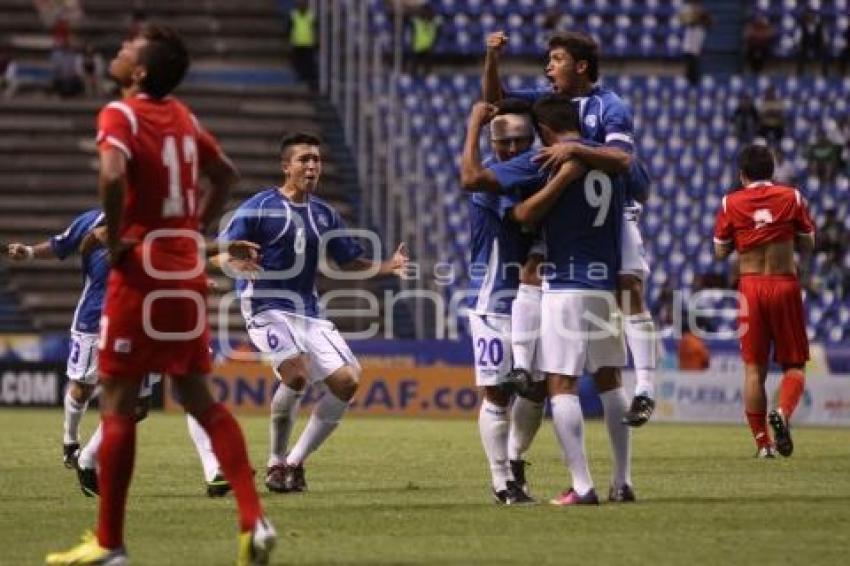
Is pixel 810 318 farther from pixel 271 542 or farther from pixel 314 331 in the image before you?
pixel 271 542

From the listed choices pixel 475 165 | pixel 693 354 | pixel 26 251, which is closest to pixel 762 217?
pixel 475 165

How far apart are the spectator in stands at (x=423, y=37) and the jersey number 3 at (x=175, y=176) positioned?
25846 mm

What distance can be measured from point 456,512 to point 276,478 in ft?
7.59

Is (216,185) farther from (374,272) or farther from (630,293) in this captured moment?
(630,293)

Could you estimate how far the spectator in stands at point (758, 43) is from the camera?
36.2 meters

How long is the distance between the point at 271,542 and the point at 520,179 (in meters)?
3.54

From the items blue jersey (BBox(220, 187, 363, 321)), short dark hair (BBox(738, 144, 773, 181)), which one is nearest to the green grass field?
blue jersey (BBox(220, 187, 363, 321))

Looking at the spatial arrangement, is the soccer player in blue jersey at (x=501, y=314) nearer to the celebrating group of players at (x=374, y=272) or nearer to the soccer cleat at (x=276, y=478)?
the celebrating group of players at (x=374, y=272)

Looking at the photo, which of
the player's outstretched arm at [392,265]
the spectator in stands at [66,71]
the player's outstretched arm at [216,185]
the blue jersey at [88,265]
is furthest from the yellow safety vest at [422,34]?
the player's outstretched arm at [216,185]

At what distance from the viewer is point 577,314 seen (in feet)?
38.9

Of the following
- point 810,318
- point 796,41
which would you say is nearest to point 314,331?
point 810,318

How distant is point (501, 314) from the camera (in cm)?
1300

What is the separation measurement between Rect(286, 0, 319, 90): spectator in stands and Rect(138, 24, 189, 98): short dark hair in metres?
25.6

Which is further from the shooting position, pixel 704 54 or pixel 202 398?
pixel 704 54
